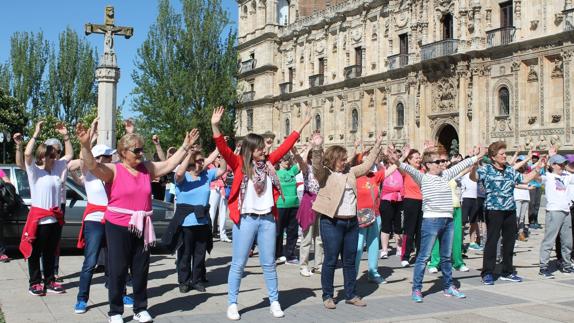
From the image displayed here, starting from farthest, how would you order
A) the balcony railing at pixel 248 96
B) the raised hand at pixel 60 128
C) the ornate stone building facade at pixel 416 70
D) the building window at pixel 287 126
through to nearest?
1. the balcony railing at pixel 248 96
2. the building window at pixel 287 126
3. the ornate stone building facade at pixel 416 70
4. the raised hand at pixel 60 128

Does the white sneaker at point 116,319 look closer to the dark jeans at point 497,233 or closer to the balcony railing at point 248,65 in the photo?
the dark jeans at point 497,233

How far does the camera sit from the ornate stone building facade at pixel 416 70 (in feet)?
88.7

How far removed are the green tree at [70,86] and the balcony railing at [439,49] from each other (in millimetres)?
25513

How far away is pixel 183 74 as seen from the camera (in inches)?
1603

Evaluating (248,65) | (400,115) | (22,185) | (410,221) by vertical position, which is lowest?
(410,221)

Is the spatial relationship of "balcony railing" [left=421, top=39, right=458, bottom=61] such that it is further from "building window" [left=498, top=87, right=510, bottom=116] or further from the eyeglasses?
the eyeglasses

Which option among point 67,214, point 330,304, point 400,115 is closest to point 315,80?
point 400,115

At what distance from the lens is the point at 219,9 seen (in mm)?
42938

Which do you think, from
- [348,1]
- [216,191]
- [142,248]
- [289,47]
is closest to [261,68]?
[289,47]

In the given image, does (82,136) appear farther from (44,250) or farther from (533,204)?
(533,204)

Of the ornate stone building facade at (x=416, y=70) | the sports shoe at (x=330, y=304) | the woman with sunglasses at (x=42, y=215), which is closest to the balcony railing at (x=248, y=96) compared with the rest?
the ornate stone building facade at (x=416, y=70)

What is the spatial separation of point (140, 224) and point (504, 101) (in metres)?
26.2

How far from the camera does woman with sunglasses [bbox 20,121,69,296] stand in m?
7.36

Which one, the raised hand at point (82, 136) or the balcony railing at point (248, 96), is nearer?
the raised hand at point (82, 136)
